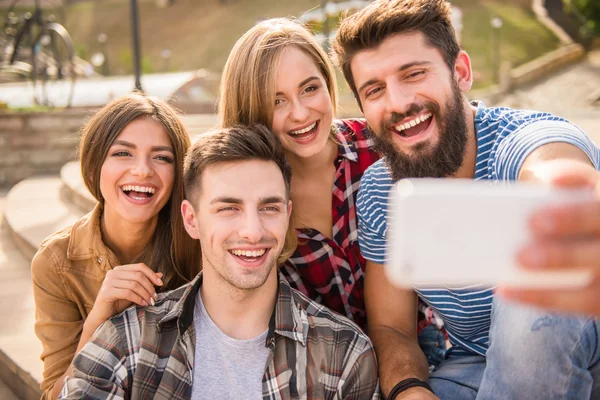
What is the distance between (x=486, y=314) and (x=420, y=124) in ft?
2.54

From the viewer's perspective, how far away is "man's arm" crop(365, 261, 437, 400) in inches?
105

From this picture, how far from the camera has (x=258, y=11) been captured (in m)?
34.5

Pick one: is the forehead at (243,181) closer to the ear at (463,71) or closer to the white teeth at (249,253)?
the white teeth at (249,253)

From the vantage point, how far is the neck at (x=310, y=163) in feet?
11.0

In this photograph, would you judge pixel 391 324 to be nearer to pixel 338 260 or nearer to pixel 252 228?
pixel 338 260

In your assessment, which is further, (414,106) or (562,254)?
(414,106)

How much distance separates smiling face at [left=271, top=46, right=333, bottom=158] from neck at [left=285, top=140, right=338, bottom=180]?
106 mm

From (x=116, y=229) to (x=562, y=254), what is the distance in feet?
8.27

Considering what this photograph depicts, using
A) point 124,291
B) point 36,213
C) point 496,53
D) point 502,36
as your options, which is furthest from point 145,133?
point 502,36

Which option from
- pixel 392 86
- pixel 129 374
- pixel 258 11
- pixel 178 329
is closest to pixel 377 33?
pixel 392 86

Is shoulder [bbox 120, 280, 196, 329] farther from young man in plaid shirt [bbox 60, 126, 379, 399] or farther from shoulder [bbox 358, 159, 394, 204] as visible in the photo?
shoulder [bbox 358, 159, 394, 204]

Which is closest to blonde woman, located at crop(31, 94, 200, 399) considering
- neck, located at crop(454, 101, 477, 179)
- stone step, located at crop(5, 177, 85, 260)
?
neck, located at crop(454, 101, 477, 179)

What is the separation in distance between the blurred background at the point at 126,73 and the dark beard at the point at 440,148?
1574mm

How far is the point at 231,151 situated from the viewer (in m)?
2.78
